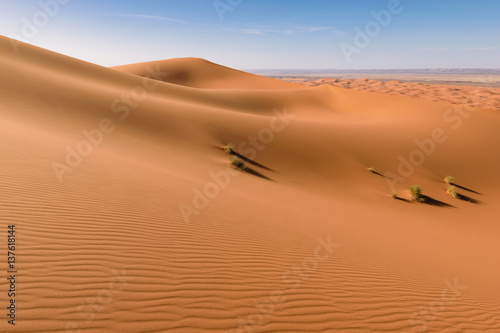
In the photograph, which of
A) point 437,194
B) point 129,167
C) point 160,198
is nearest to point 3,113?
point 129,167

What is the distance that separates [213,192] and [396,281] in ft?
15.6

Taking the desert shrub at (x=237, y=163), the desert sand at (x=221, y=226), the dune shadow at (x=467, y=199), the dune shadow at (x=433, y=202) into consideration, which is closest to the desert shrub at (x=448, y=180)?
the desert sand at (x=221, y=226)

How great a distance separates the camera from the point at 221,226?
585cm

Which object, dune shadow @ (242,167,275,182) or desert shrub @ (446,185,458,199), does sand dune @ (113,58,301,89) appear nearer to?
desert shrub @ (446,185,458,199)

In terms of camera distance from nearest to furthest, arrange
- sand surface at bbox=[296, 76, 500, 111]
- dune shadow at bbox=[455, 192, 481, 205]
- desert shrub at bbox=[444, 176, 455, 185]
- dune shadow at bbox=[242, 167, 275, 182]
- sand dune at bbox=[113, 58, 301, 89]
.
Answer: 1. dune shadow at bbox=[242, 167, 275, 182]
2. dune shadow at bbox=[455, 192, 481, 205]
3. desert shrub at bbox=[444, 176, 455, 185]
4. sand surface at bbox=[296, 76, 500, 111]
5. sand dune at bbox=[113, 58, 301, 89]

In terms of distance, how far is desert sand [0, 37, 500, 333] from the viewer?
3303mm

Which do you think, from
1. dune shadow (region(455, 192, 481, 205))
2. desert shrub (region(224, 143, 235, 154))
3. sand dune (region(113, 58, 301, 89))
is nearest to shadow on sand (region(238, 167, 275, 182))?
desert shrub (region(224, 143, 235, 154))

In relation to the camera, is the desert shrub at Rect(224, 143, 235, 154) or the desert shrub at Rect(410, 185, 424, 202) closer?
the desert shrub at Rect(410, 185, 424, 202)

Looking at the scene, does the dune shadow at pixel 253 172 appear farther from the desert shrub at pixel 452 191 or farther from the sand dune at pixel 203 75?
the sand dune at pixel 203 75

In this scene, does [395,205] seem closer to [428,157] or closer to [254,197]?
[254,197]

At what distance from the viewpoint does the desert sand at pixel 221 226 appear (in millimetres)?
3303

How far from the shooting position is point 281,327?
10.7ft

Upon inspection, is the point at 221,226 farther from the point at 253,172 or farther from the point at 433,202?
the point at 433,202

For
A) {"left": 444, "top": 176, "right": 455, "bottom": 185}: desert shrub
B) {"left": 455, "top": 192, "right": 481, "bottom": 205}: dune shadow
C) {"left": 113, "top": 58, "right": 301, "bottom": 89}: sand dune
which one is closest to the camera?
{"left": 455, "top": 192, "right": 481, "bottom": 205}: dune shadow
